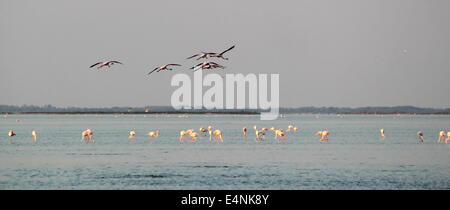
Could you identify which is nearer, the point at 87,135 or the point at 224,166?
the point at 224,166

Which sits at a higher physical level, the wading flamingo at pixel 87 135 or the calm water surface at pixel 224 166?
the wading flamingo at pixel 87 135

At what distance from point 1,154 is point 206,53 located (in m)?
19.7

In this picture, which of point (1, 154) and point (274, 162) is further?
point (1, 154)

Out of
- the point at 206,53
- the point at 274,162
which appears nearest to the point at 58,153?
the point at 274,162

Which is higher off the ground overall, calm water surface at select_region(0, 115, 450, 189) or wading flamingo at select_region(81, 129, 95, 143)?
wading flamingo at select_region(81, 129, 95, 143)

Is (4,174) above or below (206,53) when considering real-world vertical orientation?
below

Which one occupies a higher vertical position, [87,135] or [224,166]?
[87,135]

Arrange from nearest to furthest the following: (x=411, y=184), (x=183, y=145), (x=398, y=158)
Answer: (x=411, y=184), (x=398, y=158), (x=183, y=145)

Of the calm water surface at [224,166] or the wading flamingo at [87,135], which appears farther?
the wading flamingo at [87,135]

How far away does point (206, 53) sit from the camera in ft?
114

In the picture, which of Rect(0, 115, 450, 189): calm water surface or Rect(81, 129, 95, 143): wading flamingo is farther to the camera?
Rect(81, 129, 95, 143): wading flamingo
